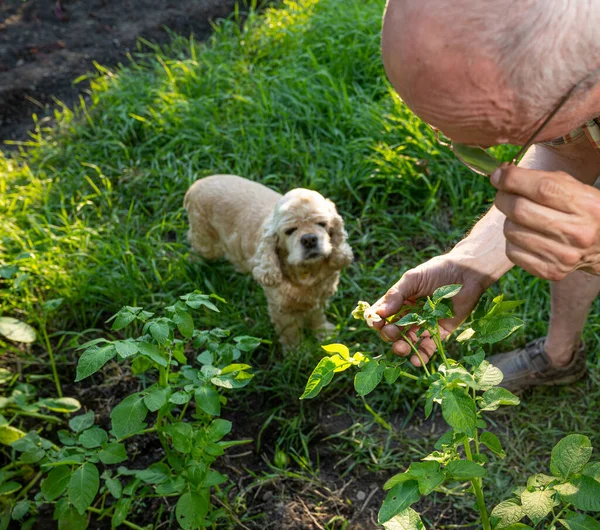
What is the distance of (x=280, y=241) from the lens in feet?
8.75

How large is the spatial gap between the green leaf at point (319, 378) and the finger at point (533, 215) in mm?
457

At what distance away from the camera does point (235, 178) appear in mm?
3154

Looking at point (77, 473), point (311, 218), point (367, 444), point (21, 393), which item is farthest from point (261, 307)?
point (77, 473)

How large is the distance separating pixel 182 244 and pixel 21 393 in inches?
46.0

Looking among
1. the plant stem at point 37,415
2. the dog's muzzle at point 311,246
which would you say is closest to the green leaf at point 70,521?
the plant stem at point 37,415

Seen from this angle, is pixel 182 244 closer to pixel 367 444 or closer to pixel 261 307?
pixel 261 307

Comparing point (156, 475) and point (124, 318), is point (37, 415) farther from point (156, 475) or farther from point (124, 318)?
point (124, 318)

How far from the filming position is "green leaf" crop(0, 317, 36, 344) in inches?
91.0

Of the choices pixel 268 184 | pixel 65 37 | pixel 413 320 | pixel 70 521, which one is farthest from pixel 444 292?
pixel 65 37

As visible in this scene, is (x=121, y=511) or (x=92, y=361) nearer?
(x=92, y=361)

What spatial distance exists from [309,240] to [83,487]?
1.26 m

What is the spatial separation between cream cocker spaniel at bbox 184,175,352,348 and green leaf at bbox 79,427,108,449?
3.48 feet

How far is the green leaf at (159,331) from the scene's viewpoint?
1.57 m

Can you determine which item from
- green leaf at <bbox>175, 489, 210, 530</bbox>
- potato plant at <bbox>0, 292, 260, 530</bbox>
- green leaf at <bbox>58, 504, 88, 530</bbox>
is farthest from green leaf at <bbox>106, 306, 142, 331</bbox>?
green leaf at <bbox>58, 504, 88, 530</bbox>
